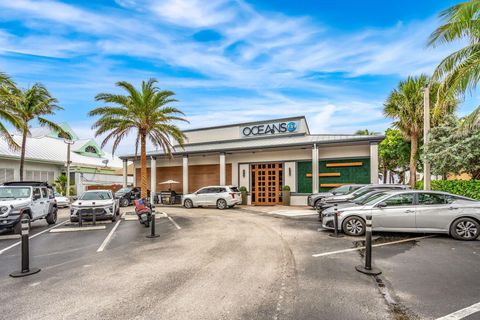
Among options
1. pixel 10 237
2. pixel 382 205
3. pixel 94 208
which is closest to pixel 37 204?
pixel 10 237

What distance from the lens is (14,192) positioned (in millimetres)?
10625

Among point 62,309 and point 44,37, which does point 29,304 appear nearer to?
point 62,309

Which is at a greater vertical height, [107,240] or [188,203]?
[107,240]

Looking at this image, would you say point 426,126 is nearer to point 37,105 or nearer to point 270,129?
point 270,129

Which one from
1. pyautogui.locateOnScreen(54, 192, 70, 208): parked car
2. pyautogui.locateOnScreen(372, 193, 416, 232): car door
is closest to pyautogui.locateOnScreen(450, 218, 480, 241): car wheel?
pyautogui.locateOnScreen(372, 193, 416, 232): car door

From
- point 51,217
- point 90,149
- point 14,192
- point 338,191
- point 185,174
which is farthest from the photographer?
point 90,149

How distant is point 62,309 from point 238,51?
13664 mm

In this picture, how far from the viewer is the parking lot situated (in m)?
3.84

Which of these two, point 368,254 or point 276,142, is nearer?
point 368,254

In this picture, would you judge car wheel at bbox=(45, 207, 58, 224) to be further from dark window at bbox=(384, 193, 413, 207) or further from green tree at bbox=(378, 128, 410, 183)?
green tree at bbox=(378, 128, 410, 183)

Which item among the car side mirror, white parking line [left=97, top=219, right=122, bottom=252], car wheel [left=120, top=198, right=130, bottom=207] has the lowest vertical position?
car wheel [left=120, top=198, right=130, bottom=207]

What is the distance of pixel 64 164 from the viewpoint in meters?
27.9

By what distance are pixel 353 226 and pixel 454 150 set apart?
7.26m

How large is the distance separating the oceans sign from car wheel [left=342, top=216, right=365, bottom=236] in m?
13.0
